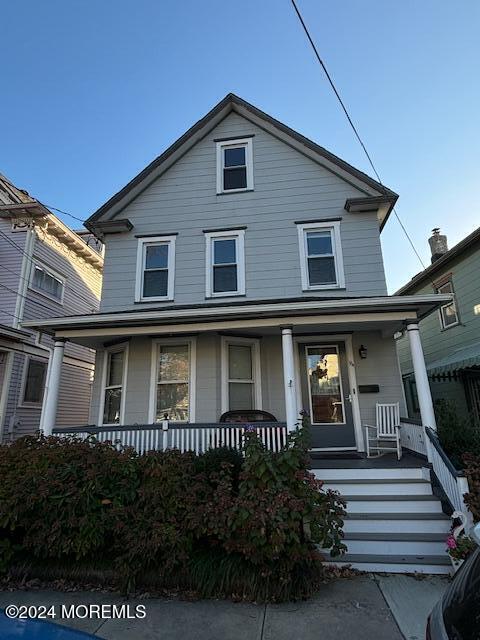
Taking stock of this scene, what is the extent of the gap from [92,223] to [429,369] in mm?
9940

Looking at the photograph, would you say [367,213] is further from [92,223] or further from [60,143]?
[60,143]

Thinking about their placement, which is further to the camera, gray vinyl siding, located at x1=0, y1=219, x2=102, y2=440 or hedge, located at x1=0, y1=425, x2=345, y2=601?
gray vinyl siding, located at x1=0, y1=219, x2=102, y2=440

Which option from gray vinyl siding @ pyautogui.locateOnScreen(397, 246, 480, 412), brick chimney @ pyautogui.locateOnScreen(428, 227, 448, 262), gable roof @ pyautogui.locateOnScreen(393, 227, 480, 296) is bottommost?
gray vinyl siding @ pyautogui.locateOnScreen(397, 246, 480, 412)

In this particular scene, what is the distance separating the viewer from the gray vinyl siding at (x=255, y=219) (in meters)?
8.30

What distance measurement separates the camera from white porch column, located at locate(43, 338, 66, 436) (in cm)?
684

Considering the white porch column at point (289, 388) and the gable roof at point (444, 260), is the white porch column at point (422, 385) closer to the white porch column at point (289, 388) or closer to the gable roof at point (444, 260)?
the white porch column at point (289, 388)

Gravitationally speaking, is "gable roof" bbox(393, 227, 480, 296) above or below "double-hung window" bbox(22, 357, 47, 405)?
above

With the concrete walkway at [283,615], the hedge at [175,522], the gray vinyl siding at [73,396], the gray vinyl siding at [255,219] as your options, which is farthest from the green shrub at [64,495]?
the gray vinyl siding at [73,396]

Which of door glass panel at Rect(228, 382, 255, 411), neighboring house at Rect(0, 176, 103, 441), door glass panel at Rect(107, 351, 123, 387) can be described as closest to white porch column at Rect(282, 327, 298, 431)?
door glass panel at Rect(228, 382, 255, 411)

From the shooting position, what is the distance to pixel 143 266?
8.95 metres

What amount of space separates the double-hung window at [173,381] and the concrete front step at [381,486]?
3.30 meters

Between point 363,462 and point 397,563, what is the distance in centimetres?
172

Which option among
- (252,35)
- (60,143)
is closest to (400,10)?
(252,35)

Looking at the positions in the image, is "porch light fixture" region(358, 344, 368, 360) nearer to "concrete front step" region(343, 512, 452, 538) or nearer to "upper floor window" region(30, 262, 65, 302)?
"concrete front step" region(343, 512, 452, 538)
